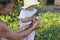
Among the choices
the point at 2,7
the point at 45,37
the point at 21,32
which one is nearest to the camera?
the point at 2,7

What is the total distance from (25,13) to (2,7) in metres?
2.47

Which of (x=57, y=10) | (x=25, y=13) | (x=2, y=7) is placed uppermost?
(x=2, y=7)

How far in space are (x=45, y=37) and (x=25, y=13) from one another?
2.06 m

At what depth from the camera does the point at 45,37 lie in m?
7.17

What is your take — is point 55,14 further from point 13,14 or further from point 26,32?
point 26,32

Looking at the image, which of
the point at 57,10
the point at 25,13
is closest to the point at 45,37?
the point at 25,13

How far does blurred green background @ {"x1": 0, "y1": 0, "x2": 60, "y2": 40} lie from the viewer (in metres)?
7.26

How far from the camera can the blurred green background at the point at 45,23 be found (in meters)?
7.26

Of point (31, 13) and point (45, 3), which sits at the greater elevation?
point (31, 13)

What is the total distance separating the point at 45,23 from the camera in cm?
839

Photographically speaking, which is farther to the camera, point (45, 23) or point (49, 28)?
point (45, 23)

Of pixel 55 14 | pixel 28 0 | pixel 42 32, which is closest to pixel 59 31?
pixel 42 32

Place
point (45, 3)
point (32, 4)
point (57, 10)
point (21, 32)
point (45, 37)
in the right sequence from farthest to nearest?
1. point (45, 3)
2. point (57, 10)
3. point (45, 37)
4. point (32, 4)
5. point (21, 32)

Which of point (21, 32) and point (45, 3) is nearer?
point (21, 32)
